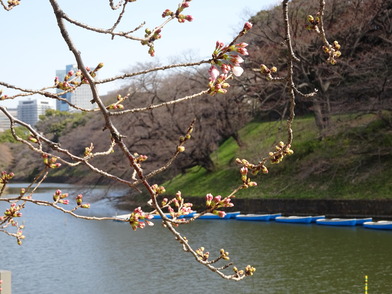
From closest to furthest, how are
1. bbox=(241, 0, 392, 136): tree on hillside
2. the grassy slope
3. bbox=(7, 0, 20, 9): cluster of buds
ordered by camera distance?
1. bbox=(7, 0, 20, 9): cluster of buds
2. the grassy slope
3. bbox=(241, 0, 392, 136): tree on hillside

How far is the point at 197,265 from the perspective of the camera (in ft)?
46.0

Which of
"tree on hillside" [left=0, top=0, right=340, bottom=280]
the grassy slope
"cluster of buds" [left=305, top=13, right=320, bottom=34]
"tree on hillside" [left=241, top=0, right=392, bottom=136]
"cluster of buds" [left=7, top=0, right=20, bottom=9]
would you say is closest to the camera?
"tree on hillside" [left=0, top=0, right=340, bottom=280]

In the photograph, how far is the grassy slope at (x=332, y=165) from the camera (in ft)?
68.2

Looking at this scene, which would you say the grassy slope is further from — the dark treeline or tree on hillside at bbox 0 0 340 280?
tree on hillside at bbox 0 0 340 280

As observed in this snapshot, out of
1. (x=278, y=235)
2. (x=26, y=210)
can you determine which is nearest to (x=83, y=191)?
(x=26, y=210)

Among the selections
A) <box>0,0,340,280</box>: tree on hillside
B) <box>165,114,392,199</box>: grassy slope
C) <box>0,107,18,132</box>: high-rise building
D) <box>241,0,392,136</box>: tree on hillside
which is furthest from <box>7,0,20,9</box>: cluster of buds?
<box>165,114,392,199</box>: grassy slope

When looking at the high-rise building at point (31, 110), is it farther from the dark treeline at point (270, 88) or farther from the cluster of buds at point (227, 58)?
the cluster of buds at point (227, 58)

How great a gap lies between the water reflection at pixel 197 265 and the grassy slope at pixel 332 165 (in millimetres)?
2511

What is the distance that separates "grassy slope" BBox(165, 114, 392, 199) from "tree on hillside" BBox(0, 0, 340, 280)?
1.09m

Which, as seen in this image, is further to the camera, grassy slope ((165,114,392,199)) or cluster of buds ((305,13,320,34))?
grassy slope ((165,114,392,199))

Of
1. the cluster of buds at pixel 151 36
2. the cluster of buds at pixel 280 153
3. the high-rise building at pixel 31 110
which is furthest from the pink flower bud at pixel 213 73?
the high-rise building at pixel 31 110

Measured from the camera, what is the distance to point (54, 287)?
1295 cm

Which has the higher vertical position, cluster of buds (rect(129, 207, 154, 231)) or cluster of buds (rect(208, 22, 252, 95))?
cluster of buds (rect(208, 22, 252, 95))

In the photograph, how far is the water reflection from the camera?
12.3m
